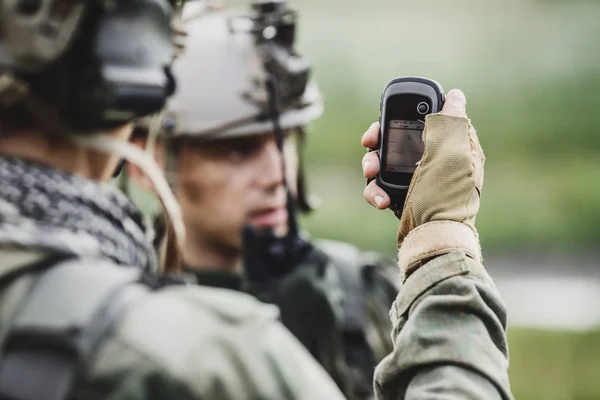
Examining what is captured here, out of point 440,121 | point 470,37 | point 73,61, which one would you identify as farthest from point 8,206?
point 470,37

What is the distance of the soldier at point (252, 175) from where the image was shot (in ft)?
16.8

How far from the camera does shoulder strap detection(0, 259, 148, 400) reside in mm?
2066

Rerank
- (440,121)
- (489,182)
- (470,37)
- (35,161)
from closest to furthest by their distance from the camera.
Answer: (35,161) < (440,121) < (489,182) < (470,37)

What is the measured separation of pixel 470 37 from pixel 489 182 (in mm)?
7804

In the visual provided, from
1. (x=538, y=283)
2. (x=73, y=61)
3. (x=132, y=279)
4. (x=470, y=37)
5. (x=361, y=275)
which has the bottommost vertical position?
(x=470, y=37)

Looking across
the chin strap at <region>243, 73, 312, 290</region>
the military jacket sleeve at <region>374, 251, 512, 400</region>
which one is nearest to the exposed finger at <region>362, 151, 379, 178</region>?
the military jacket sleeve at <region>374, 251, 512, 400</region>

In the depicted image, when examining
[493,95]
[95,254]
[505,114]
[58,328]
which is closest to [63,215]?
[95,254]

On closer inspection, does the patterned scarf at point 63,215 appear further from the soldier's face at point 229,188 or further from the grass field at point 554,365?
the grass field at point 554,365

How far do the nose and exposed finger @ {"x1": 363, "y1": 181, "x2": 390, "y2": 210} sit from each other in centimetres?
242

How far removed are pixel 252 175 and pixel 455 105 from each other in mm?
Result: 2556

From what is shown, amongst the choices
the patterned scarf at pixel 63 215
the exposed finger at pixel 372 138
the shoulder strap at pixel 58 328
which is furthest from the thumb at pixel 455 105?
the shoulder strap at pixel 58 328

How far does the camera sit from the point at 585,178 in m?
17.8

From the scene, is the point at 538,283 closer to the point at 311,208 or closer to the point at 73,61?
the point at 311,208

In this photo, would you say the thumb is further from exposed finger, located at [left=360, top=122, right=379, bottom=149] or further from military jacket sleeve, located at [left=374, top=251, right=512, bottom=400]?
military jacket sleeve, located at [left=374, top=251, right=512, bottom=400]
